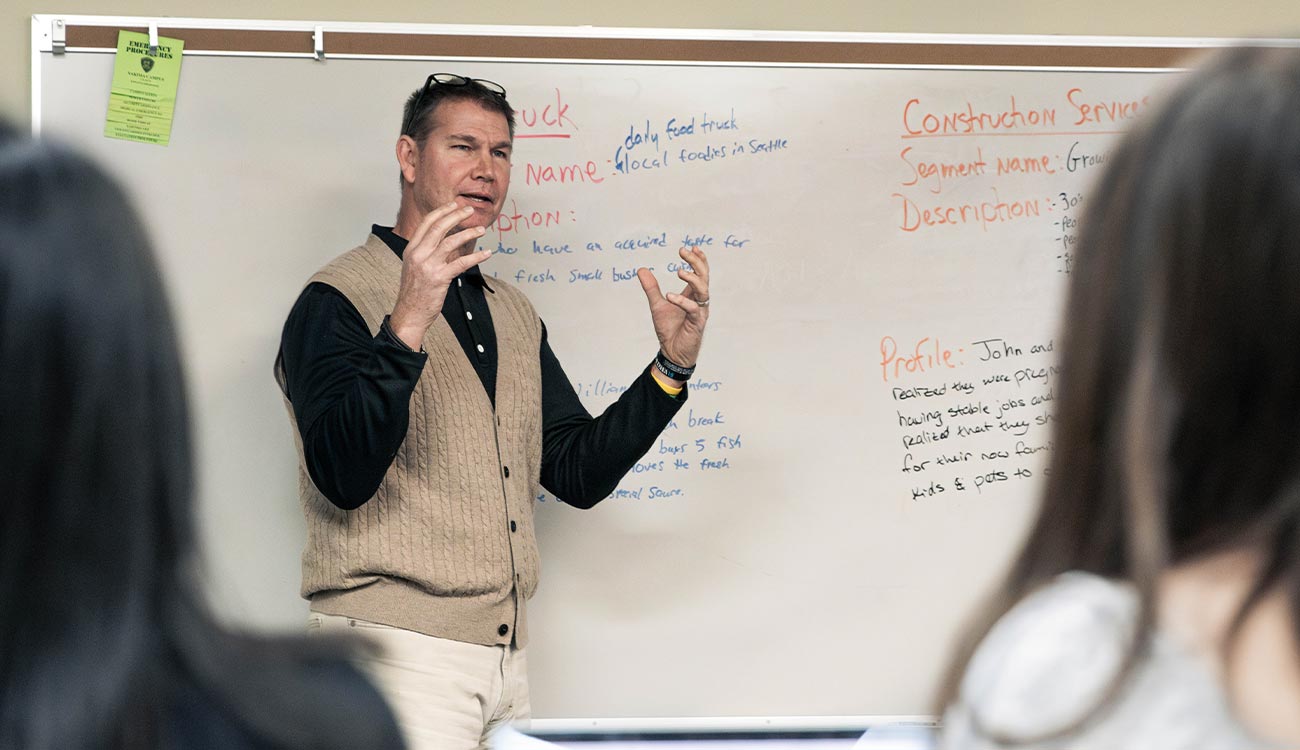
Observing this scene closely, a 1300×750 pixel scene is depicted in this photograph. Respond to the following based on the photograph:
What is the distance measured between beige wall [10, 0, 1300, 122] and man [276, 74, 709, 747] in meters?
0.33

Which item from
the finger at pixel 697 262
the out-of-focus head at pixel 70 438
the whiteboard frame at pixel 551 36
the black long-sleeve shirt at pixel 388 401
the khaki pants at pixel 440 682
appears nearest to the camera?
the out-of-focus head at pixel 70 438

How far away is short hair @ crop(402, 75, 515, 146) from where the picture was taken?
2301mm

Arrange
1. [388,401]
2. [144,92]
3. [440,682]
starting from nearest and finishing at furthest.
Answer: [388,401] < [440,682] < [144,92]

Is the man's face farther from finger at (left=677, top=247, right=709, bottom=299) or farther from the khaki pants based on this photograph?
the khaki pants

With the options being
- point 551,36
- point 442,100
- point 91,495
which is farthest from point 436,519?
point 91,495

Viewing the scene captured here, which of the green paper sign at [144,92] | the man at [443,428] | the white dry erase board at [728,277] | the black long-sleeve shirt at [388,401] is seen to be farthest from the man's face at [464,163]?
the green paper sign at [144,92]

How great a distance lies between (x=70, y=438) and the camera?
0.54 m

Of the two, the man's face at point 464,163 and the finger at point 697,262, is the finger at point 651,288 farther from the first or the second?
the man's face at point 464,163

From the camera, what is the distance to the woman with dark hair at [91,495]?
1.75 ft

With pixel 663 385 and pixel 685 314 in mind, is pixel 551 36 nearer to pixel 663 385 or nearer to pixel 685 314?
pixel 685 314

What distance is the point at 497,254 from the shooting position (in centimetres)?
254

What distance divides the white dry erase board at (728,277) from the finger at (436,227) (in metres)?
0.58

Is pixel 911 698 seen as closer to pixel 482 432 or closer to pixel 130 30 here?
pixel 482 432

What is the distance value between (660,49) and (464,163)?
548mm
